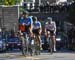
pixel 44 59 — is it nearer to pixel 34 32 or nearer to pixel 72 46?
pixel 34 32

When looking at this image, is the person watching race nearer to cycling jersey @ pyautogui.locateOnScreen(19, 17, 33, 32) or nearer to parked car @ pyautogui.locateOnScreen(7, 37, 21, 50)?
cycling jersey @ pyautogui.locateOnScreen(19, 17, 33, 32)

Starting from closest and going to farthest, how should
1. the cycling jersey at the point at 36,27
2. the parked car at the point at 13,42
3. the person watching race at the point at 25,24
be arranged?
1. the person watching race at the point at 25,24
2. the cycling jersey at the point at 36,27
3. the parked car at the point at 13,42

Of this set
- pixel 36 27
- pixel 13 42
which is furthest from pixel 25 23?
pixel 13 42

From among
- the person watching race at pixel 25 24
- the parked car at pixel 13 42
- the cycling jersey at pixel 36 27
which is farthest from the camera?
the parked car at pixel 13 42

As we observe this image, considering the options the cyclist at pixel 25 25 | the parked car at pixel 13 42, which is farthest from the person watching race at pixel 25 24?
the parked car at pixel 13 42

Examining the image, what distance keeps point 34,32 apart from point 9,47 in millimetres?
7504

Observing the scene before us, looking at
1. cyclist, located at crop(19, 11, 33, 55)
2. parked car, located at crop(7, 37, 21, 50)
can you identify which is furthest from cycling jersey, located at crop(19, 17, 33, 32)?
parked car, located at crop(7, 37, 21, 50)

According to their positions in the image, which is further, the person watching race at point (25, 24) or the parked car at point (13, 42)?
the parked car at point (13, 42)

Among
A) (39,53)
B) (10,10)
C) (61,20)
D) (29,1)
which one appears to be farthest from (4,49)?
(29,1)

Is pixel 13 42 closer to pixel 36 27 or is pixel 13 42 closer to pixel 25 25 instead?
pixel 36 27

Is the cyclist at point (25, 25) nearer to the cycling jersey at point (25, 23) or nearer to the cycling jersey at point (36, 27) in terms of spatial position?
the cycling jersey at point (25, 23)

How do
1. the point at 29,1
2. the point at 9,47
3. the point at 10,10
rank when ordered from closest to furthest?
the point at 9,47
the point at 10,10
the point at 29,1

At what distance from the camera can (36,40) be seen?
19547mm

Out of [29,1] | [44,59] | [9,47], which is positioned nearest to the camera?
[44,59]
